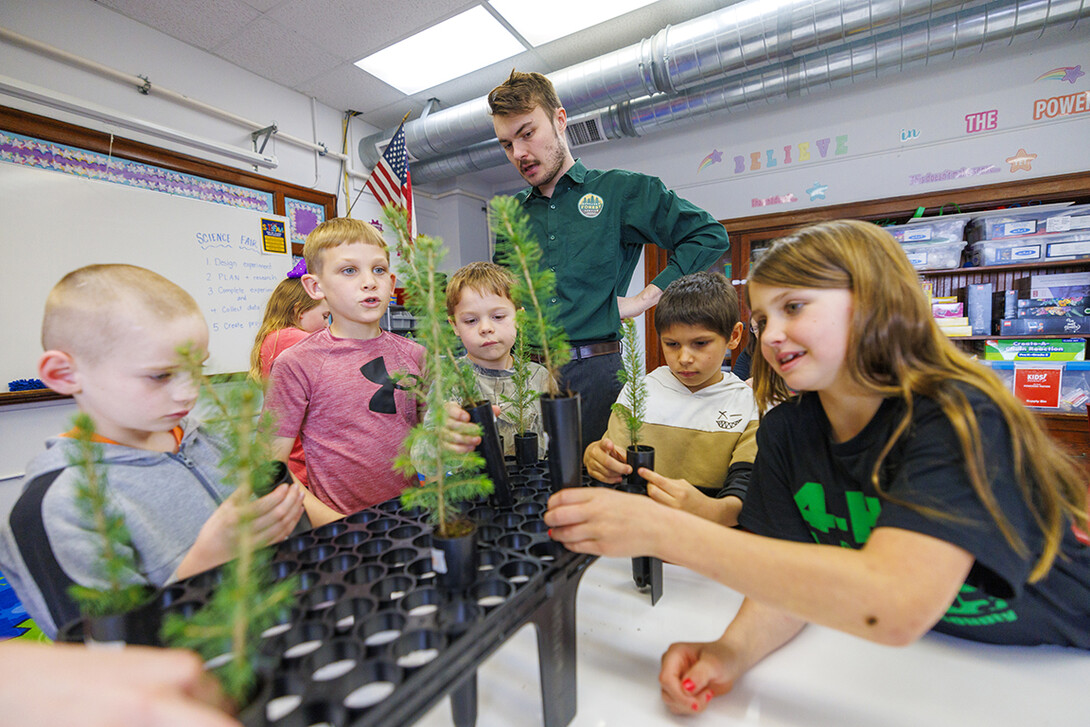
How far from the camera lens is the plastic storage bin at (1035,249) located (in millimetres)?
2850

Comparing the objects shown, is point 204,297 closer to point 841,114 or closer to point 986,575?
point 986,575

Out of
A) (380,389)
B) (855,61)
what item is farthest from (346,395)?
(855,61)

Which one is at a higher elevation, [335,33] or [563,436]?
[335,33]

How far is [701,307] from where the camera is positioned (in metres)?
1.31

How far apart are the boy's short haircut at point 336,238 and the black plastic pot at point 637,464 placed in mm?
885

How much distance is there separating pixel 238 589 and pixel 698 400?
1.21 meters

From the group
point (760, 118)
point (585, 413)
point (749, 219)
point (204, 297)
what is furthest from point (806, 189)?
point (204, 297)

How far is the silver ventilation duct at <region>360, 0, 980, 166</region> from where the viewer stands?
2.35m

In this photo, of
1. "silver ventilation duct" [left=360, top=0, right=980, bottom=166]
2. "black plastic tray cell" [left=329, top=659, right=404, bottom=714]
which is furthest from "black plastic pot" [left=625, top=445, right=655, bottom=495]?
"silver ventilation duct" [left=360, top=0, right=980, bottom=166]

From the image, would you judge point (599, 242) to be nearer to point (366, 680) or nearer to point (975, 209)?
point (366, 680)

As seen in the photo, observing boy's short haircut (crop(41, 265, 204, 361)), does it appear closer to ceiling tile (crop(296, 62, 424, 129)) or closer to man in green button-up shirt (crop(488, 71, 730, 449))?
man in green button-up shirt (crop(488, 71, 730, 449))

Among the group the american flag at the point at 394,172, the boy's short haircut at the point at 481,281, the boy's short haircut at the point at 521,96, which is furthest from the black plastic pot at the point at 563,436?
the american flag at the point at 394,172

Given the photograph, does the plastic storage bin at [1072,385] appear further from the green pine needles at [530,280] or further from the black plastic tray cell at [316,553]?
the black plastic tray cell at [316,553]

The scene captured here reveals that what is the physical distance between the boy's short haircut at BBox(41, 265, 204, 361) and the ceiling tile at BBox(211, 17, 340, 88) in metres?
2.90
